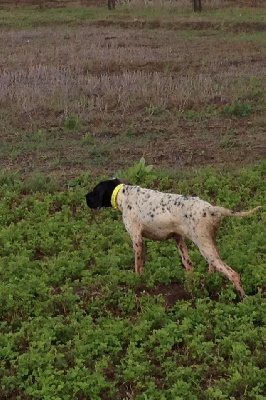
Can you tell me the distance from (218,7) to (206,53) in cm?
1526

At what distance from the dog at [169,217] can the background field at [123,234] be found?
1.02 ft

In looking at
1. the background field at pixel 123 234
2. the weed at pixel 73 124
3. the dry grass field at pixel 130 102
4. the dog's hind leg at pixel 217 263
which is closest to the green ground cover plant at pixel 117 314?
the background field at pixel 123 234

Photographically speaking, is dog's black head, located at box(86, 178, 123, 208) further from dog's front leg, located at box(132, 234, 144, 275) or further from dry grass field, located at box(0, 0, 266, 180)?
dry grass field, located at box(0, 0, 266, 180)

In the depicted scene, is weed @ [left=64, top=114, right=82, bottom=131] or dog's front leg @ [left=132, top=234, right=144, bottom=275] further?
weed @ [left=64, top=114, right=82, bottom=131]

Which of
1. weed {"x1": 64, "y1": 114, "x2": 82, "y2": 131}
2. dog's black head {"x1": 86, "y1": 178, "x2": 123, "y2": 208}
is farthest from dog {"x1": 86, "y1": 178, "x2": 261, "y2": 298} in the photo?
weed {"x1": 64, "y1": 114, "x2": 82, "y2": 131}

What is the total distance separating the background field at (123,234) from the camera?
513 cm

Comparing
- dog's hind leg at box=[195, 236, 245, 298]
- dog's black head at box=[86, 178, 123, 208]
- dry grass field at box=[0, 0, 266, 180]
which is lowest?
dry grass field at box=[0, 0, 266, 180]

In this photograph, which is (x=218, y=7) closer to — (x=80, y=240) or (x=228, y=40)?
(x=228, y=40)

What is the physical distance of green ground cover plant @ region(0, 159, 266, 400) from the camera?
4.96 meters

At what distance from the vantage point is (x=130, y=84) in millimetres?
15586

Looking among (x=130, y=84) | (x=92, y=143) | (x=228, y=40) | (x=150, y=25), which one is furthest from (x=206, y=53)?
(x=92, y=143)

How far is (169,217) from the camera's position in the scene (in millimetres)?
6387

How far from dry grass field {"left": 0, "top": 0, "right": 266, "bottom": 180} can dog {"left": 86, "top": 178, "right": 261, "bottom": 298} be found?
133 inches

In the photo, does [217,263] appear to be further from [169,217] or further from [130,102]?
[130,102]
